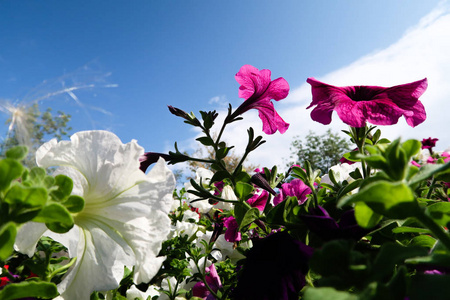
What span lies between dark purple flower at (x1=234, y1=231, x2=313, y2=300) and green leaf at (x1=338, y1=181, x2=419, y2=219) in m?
0.18

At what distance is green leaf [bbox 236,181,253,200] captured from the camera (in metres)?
0.59

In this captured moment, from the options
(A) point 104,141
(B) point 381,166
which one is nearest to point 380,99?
(B) point 381,166

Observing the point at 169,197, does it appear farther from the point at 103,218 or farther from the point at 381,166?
the point at 381,166

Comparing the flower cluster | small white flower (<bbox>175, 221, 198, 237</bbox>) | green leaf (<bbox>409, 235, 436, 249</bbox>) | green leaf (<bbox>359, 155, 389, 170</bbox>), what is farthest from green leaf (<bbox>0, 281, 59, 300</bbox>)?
small white flower (<bbox>175, 221, 198, 237</bbox>)

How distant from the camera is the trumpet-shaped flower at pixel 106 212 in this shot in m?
0.49

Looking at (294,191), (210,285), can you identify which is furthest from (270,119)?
(210,285)

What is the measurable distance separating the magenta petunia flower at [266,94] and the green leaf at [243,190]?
0.31 metres

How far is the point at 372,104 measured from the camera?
0.65 metres

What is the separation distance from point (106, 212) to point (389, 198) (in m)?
0.40

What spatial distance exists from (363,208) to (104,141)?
41 cm

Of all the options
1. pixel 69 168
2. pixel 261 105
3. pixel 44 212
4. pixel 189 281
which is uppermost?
pixel 261 105

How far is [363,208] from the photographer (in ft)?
0.99

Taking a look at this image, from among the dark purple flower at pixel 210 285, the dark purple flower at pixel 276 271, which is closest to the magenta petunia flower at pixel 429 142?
the dark purple flower at pixel 210 285

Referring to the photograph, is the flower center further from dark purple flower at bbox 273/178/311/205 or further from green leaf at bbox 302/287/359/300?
green leaf at bbox 302/287/359/300
